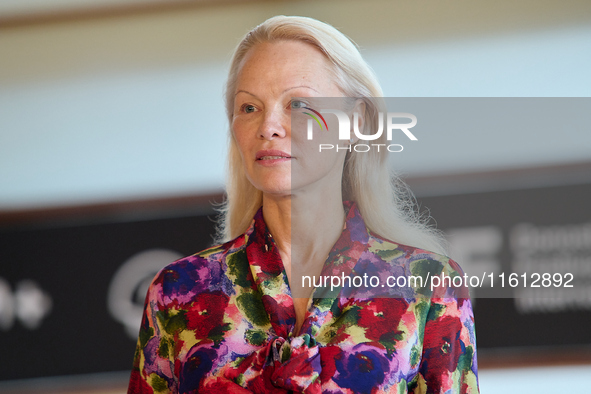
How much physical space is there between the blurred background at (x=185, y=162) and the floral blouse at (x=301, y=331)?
0.58m

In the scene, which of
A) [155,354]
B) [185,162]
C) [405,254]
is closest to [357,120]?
[405,254]

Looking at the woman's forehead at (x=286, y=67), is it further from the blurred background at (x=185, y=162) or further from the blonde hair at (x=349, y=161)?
Result: the blurred background at (x=185, y=162)

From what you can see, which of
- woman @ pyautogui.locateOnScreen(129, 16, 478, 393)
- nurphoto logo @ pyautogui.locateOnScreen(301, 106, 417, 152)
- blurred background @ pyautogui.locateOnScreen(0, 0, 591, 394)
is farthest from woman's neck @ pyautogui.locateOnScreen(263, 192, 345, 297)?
blurred background @ pyautogui.locateOnScreen(0, 0, 591, 394)

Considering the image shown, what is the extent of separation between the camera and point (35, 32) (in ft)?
7.34

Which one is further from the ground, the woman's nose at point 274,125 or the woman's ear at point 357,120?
the woman's ear at point 357,120

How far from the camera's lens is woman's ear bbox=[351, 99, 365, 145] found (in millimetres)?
1057

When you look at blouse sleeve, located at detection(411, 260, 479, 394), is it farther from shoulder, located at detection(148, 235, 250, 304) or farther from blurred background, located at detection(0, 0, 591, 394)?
blurred background, located at detection(0, 0, 591, 394)

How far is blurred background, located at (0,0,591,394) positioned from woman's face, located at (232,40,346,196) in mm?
583

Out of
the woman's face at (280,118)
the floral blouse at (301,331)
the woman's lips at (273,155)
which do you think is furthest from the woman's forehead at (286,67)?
the floral blouse at (301,331)

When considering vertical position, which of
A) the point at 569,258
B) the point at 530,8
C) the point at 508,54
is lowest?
the point at 569,258

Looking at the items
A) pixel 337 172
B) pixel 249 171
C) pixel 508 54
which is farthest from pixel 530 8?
pixel 249 171

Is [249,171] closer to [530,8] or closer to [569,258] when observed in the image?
[569,258]

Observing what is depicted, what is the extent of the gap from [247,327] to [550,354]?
46.1 inches

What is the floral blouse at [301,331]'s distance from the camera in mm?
866
